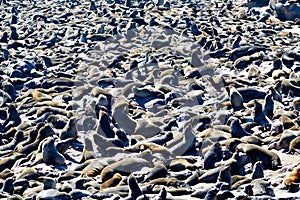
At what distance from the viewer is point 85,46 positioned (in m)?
25.6

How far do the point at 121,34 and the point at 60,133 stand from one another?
1389cm

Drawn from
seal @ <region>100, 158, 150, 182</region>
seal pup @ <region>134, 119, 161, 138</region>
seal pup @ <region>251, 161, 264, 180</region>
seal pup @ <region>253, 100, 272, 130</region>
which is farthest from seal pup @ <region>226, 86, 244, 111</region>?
seal pup @ <region>251, 161, 264, 180</region>

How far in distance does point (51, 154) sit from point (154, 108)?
4.47m

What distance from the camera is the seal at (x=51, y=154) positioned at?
483 inches

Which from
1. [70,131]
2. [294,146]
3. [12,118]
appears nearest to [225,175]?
[294,146]

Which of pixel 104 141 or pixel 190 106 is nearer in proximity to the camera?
pixel 104 141

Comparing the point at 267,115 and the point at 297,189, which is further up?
the point at 297,189

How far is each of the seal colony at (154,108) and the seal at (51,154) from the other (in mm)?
24

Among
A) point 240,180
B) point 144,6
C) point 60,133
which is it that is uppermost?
point 240,180

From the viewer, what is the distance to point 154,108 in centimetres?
1620

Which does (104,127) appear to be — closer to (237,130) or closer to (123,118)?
(123,118)

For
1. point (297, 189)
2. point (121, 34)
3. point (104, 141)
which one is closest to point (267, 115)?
point (104, 141)

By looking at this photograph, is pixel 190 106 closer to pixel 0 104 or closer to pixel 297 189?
pixel 0 104

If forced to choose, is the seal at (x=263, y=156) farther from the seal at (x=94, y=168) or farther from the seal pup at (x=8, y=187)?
the seal pup at (x=8, y=187)
